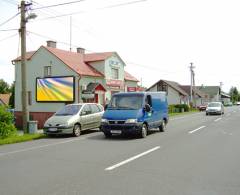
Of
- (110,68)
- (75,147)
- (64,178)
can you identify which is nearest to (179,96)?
(110,68)

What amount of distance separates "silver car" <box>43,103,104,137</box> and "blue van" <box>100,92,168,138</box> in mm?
1900

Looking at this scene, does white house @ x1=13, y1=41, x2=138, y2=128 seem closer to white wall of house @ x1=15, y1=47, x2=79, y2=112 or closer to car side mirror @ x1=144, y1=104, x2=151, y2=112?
white wall of house @ x1=15, y1=47, x2=79, y2=112

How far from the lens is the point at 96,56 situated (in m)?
42.7

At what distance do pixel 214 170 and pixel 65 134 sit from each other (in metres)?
11.4

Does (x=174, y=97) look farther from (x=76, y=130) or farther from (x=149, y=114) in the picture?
(x=149, y=114)

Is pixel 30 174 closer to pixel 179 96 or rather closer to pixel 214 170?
pixel 214 170

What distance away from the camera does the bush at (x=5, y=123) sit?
1734 cm

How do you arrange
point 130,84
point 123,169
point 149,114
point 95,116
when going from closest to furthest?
1. point 123,169
2. point 149,114
3. point 95,116
4. point 130,84

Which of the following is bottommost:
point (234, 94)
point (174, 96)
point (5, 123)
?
point (5, 123)

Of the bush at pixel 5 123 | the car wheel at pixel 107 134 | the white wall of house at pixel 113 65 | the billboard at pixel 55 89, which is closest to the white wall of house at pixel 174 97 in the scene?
the white wall of house at pixel 113 65

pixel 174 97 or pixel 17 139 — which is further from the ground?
pixel 174 97

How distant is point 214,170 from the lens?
29.2 feet

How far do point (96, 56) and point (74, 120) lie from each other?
25.0m

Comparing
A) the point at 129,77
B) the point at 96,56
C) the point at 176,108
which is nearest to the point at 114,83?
the point at 96,56
